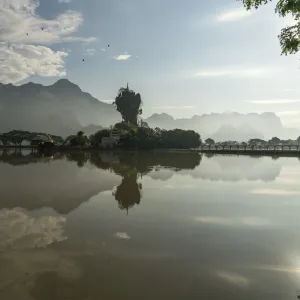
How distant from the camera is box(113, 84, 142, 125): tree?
323 ft

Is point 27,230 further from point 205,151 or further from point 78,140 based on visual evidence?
point 78,140

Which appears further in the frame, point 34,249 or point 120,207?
point 120,207

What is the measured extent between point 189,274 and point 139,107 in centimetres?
9554

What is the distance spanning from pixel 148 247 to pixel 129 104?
9208cm

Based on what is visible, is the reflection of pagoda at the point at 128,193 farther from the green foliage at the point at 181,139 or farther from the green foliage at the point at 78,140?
the green foliage at the point at 78,140

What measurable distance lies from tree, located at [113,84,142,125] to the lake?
83.9m

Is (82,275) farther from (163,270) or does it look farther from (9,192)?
(9,192)

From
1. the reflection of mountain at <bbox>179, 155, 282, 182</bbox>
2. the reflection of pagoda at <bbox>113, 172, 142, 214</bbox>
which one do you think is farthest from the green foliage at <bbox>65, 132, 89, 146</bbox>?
the reflection of pagoda at <bbox>113, 172, 142, 214</bbox>

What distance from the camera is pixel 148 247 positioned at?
28.6 ft

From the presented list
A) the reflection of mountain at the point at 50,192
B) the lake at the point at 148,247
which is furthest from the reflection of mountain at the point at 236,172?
the reflection of mountain at the point at 50,192

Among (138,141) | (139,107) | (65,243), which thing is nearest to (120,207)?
(65,243)

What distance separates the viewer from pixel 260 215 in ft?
41.1

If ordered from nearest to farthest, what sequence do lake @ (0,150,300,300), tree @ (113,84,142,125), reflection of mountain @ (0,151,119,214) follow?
lake @ (0,150,300,300) → reflection of mountain @ (0,151,119,214) → tree @ (113,84,142,125)

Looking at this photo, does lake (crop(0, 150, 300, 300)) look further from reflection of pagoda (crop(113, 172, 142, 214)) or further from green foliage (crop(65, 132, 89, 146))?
green foliage (crop(65, 132, 89, 146))
